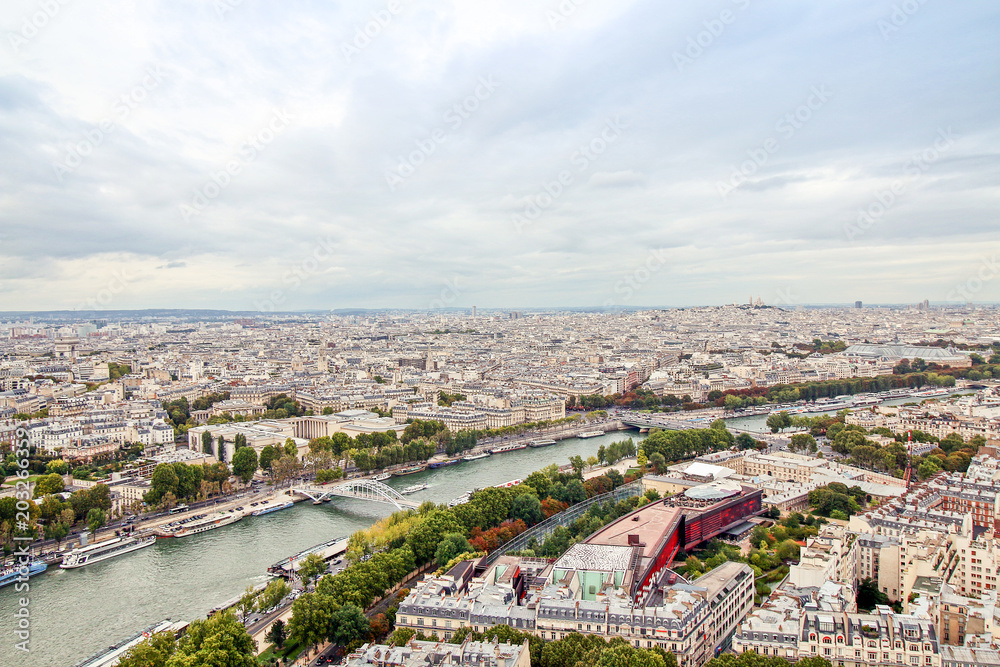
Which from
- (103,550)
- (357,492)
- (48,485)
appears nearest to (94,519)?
(103,550)

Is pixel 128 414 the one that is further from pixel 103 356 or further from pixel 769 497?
pixel 103 356

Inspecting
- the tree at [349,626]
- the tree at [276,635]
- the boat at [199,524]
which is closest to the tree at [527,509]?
the tree at [349,626]

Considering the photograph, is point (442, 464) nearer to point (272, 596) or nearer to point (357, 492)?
point (357, 492)

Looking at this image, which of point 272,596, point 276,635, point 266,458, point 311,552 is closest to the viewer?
point 276,635

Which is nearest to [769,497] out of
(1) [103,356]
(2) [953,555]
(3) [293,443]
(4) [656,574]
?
(2) [953,555]

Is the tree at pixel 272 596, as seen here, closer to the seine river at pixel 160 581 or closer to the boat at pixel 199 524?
the seine river at pixel 160 581

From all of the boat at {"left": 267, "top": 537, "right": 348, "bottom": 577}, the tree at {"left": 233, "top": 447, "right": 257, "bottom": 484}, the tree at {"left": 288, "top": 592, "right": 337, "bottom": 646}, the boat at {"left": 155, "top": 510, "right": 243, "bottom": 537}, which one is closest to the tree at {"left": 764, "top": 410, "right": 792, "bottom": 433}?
the boat at {"left": 267, "top": 537, "right": 348, "bottom": 577}
